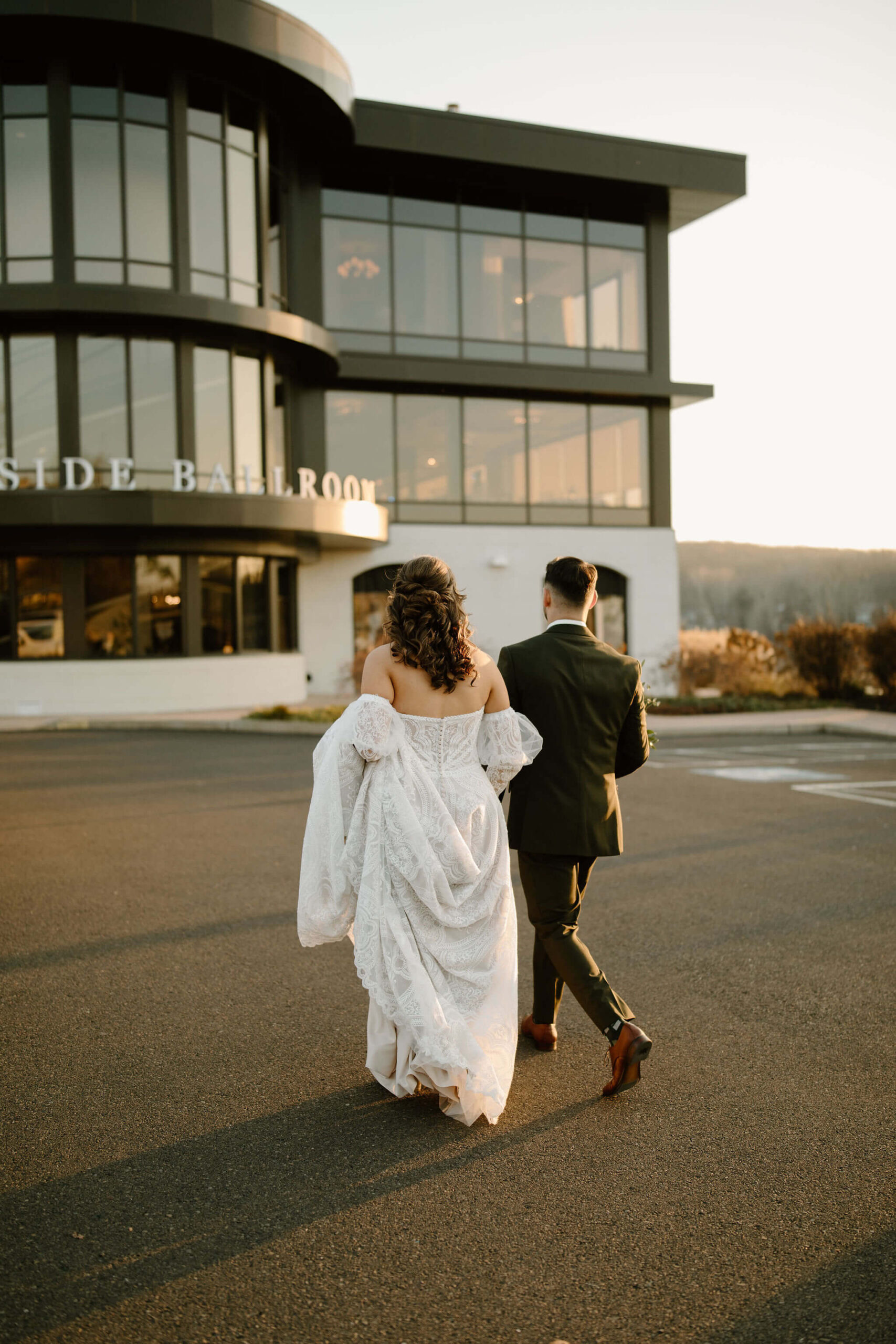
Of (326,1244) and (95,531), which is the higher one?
(95,531)

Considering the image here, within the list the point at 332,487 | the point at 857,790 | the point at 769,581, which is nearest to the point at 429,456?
the point at 332,487

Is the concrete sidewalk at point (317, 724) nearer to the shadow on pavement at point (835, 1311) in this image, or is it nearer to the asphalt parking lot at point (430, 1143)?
the asphalt parking lot at point (430, 1143)

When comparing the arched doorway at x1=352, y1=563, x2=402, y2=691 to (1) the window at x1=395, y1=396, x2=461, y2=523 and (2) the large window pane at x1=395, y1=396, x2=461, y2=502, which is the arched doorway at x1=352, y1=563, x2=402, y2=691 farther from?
(2) the large window pane at x1=395, y1=396, x2=461, y2=502

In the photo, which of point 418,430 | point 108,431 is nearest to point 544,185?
point 418,430

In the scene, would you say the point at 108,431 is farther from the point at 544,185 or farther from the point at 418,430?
the point at 544,185

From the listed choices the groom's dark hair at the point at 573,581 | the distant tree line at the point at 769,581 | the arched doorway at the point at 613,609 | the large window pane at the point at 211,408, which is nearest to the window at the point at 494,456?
the arched doorway at the point at 613,609

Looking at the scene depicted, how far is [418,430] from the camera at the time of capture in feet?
81.3

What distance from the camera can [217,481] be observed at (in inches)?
807

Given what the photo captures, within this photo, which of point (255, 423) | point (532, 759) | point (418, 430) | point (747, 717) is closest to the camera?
point (532, 759)

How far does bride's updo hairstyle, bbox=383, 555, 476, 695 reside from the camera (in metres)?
3.62

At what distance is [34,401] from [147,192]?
4760 millimetres

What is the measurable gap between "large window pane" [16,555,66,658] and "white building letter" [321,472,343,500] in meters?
5.83

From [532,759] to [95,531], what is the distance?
1792 cm

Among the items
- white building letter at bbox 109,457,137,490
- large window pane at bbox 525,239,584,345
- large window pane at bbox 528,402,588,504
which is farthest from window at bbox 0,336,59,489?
large window pane at bbox 525,239,584,345
